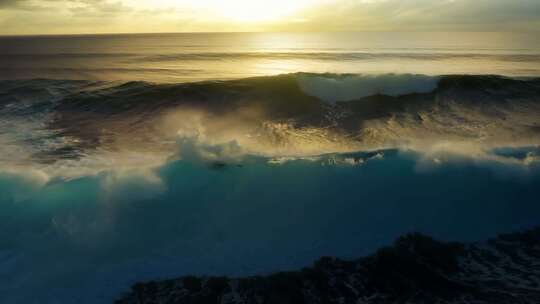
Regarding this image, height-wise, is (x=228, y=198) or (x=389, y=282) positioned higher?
(x=228, y=198)

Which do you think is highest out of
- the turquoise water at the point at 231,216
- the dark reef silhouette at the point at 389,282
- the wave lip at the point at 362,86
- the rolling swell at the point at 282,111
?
the wave lip at the point at 362,86

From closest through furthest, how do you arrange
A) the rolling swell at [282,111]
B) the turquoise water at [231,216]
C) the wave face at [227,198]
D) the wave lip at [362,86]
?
the turquoise water at [231,216] < the wave face at [227,198] < the rolling swell at [282,111] < the wave lip at [362,86]

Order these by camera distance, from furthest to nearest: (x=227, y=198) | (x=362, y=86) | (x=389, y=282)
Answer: (x=362, y=86)
(x=227, y=198)
(x=389, y=282)

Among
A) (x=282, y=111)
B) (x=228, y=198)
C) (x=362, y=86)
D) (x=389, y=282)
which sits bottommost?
(x=389, y=282)

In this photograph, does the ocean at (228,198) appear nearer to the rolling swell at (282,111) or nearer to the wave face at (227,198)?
the wave face at (227,198)

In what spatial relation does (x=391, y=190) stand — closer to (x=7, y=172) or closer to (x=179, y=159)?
(x=179, y=159)

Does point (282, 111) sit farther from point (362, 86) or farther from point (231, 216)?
point (231, 216)

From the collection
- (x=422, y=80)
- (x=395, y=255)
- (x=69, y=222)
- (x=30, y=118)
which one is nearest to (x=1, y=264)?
(x=69, y=222)

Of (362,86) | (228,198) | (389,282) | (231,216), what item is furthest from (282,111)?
(389,282)

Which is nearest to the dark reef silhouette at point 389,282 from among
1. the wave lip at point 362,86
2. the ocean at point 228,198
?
the ocean at point 228,198

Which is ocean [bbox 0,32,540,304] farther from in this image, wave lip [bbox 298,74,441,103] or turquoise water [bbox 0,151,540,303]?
wave lip [bbox 298,74,441,103]
